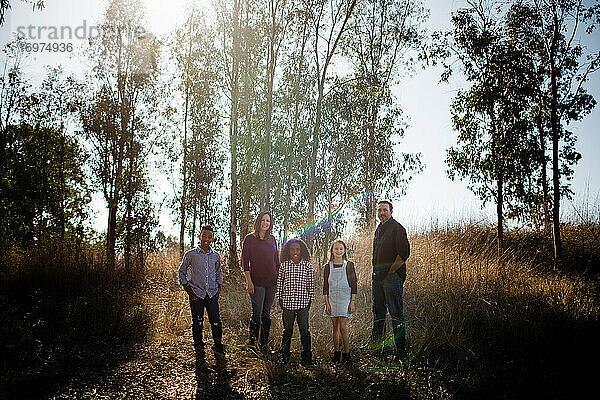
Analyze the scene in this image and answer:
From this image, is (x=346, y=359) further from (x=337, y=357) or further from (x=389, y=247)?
(x=389, y=247)

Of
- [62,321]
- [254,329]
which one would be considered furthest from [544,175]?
[62,321]

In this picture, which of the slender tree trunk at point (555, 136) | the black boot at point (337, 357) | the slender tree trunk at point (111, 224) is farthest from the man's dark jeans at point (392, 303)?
the slender tree trunk at point (111, 224)

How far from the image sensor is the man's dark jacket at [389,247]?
6.38 m

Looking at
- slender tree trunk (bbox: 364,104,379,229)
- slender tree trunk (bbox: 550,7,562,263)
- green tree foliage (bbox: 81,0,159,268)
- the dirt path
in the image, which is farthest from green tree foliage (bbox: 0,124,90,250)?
slender tree trunk (bbox: 550,7,562,263)

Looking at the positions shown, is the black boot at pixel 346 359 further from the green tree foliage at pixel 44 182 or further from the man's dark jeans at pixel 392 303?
the green tree foliage at pixel 44 182

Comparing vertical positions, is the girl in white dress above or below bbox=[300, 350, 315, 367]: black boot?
above

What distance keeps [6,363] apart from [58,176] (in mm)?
12848

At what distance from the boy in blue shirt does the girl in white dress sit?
1686mm

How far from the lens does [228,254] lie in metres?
13.0

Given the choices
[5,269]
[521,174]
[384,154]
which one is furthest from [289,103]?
[5,269]

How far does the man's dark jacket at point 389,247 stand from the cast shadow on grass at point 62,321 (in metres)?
3.96

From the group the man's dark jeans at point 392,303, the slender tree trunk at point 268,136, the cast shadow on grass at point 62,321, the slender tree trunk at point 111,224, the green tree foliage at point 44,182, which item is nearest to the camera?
the cast shadow on grass at point 62,321

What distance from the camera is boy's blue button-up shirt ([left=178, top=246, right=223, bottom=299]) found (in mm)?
6602

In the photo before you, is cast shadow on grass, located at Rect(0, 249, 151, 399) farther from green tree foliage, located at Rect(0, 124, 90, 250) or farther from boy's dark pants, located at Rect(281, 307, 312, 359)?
green tree foliage, located at Rect(0, 124, 90, 250)
